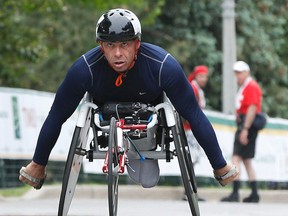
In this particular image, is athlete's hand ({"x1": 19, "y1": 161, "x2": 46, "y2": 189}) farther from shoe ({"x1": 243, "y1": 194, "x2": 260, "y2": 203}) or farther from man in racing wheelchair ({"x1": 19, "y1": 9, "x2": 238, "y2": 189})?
shoe ({"x1": 243, "y1": 194, "x2": 260, "y2": 203})

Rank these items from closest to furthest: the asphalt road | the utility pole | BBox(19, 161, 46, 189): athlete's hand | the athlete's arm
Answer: the athlete's arm → BBox(19, 161, 46, 189): athlete's hand → the asphalt road → the utility pole

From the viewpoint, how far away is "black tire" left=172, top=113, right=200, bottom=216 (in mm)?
8867

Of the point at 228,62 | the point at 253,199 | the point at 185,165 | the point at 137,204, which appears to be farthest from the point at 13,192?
the point at 185,165

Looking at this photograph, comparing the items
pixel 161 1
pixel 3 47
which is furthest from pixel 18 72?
pixel 161 1

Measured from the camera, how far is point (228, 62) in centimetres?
2472

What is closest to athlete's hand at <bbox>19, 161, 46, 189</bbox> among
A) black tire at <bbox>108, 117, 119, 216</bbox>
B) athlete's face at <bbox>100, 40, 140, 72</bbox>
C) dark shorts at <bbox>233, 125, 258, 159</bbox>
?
black tire at <bbox>108, 117, 119, 216</bbox>

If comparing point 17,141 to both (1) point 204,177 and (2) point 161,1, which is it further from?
(2) point 161,1

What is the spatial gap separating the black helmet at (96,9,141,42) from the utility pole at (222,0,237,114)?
15.1m

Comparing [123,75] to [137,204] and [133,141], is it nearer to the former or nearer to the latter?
[133,141]

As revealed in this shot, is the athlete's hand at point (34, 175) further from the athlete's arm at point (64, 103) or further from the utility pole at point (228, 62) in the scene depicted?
the utility pole at point (228, 62)

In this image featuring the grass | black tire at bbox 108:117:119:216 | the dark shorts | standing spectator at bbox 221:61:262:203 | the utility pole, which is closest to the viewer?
black tire at bbox 108:117:119:216

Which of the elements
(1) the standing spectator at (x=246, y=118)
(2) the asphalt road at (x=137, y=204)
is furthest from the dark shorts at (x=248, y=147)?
(2) the asphalt road at (x=137, y=204)

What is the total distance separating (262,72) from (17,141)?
53.8ft

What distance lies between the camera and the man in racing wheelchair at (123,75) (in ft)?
29.1
